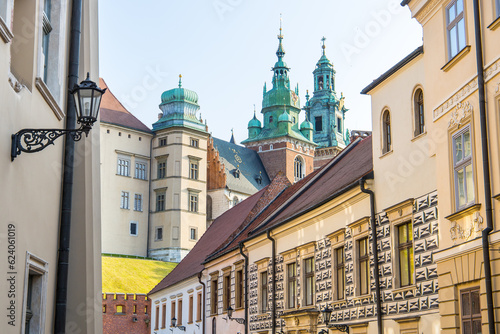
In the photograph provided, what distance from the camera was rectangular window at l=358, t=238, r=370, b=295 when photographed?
17203 mm

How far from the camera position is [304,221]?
21.0 meters

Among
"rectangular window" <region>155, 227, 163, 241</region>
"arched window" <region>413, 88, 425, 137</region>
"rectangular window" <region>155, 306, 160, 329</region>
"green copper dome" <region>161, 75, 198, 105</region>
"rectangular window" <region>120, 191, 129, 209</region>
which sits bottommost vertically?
"rectangular window" <region>155, 306, 160, 329</region>

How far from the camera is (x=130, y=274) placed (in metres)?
60.3

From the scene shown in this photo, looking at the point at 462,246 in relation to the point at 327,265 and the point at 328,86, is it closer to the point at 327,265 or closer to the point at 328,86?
the point at 327,265

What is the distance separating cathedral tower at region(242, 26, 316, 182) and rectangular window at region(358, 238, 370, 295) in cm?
7710

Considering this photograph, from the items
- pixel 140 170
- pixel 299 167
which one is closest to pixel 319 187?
pixel 140 170

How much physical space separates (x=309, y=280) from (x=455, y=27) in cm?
1063

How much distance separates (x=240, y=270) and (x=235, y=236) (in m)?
3.33

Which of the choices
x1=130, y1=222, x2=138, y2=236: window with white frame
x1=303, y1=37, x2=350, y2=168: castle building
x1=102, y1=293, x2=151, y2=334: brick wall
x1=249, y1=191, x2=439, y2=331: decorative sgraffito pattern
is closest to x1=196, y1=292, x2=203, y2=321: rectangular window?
x1=249, y1=191, x2=439, y2=331: decorative sgraffito pattern

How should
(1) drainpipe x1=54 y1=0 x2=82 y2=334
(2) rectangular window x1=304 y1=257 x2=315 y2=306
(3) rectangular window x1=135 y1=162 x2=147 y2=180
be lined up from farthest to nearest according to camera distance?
1. (3) rectangular window x1=135 y1=162 x2=147 y2=180
2. (2) rectangular window x1=304 y1=257 x2=315 y2=306
3. (1) drainpipe x1=54 y1=0 x2=82 y2=334

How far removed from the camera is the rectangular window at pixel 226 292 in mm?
28578

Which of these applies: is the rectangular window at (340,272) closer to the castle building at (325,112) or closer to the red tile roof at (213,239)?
the red tile roof at (213,239)

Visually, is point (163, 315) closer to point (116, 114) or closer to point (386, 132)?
point (386, 132)

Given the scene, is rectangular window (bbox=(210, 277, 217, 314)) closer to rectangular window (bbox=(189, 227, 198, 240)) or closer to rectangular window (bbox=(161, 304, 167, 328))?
rectangular window (bbox=(161, 304, 167, 328))
